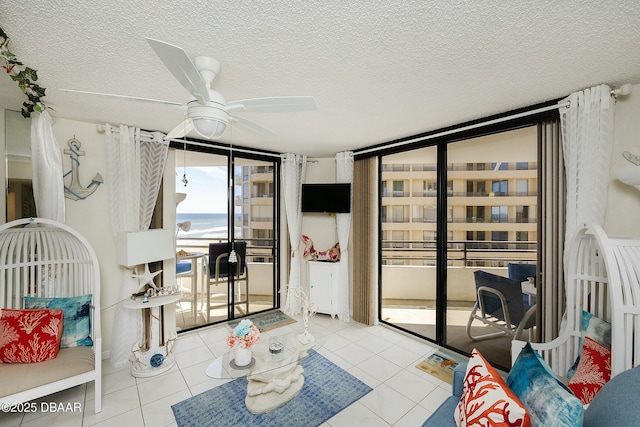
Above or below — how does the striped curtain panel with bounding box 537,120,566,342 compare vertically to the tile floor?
above

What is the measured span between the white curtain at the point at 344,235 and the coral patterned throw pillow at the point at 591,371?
102 inches

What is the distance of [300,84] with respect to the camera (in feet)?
6.17

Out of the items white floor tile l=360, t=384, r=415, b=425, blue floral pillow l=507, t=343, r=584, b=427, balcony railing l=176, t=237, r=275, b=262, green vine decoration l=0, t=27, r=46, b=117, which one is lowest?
white floor tile l=360, t=384, r=415, b=425

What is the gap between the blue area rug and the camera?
1.96 m

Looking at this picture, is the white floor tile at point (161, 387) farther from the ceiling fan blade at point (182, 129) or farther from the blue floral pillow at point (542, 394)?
the blue floral pillow at point (542, 394)

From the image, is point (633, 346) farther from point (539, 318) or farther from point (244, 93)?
point (244, 93)

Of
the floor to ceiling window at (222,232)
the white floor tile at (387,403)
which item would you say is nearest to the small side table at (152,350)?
the floor to ceiling window at (222,232)

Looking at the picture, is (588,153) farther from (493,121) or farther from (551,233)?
(493,121)

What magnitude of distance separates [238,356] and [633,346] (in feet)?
8.04

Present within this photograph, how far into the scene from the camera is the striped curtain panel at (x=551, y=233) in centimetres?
212

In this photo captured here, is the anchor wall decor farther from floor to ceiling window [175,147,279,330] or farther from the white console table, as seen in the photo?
the white console table

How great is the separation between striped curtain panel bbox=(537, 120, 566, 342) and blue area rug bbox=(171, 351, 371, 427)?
5.32 ft

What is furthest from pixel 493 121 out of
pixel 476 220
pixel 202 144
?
pixel 202 144

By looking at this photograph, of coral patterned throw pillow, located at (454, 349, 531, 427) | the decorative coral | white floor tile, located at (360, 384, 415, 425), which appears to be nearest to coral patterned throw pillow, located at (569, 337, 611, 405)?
coral patterned throw pillow, located at (454, 349, 531, 427)
